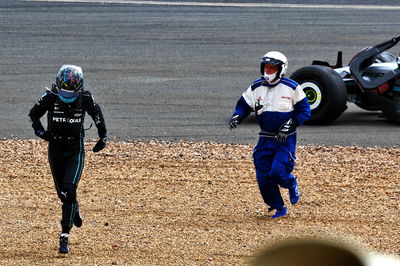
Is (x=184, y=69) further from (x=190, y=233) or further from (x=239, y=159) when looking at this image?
(x=190, y=233)

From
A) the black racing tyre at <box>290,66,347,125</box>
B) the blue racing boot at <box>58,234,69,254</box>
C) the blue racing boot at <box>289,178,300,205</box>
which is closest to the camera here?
the blue racing boot at <box>58,234,69,254</box>

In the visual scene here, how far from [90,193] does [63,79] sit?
112 inches

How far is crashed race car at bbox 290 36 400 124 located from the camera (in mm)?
14094

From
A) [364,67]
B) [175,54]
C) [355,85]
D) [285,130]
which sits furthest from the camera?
[175,54]

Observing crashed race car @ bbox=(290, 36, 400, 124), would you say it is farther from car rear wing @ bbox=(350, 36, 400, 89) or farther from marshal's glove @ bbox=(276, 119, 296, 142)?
marshal's glove @ bbox=(276, 119, 296, 142)

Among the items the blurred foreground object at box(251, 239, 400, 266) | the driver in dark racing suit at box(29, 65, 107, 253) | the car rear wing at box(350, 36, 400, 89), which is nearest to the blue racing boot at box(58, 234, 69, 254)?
the driver in dark racing suit at box(29, 65, 107, 253)

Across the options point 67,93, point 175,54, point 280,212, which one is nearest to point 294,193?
point 280,212

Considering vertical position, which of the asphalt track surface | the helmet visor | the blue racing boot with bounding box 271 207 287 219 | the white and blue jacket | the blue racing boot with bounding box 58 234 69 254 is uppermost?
the helmet visor

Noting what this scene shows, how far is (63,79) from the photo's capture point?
22.4 feet

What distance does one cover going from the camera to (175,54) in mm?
23688

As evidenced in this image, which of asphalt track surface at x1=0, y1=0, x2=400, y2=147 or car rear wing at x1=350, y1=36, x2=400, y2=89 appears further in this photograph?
asphalt track surface at x1=0, y1=0, x2=400, y2=147

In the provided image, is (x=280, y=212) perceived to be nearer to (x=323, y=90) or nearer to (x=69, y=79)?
(x=69, y=79)

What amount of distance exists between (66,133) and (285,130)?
215cm

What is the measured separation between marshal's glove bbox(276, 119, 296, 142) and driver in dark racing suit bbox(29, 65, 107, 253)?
1900 mm
